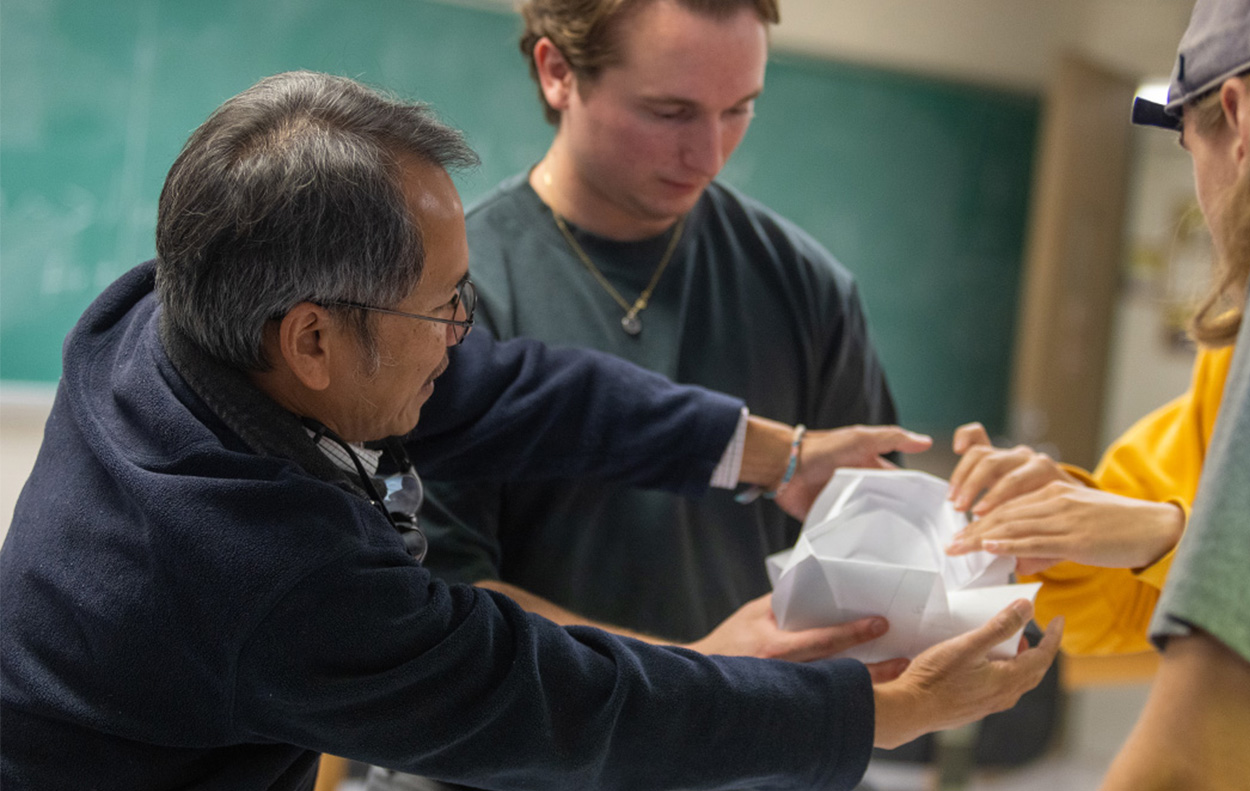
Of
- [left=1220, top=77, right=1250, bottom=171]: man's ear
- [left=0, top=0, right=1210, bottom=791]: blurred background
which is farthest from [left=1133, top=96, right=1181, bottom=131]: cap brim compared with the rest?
[left=0, top=0, right=1210, bottom=791]: blurred background

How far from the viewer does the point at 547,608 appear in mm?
1372

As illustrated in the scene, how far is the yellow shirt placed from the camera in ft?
4.67

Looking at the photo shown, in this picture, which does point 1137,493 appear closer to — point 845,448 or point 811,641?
point 845,448

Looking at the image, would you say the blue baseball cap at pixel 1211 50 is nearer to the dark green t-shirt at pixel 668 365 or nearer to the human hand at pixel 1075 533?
the human hand at pixel 1075 533

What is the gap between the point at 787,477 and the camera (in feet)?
4.91

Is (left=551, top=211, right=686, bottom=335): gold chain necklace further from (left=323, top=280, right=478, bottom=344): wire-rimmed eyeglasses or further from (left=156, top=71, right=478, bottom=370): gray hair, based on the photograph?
(left=156, top=71, right=478, bottom=370): gray hair

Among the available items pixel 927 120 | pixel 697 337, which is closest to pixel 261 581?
pixel 697 337

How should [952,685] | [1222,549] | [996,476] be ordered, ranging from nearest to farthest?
[1222,549] → [952,685] → [996,476]

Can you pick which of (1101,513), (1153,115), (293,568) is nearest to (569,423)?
(293,568)

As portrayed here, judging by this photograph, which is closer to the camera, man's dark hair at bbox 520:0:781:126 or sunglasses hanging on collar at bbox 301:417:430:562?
sunglasses hanging on collar at bbox 301:417:430:562

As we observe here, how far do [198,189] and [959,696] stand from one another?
927 mm

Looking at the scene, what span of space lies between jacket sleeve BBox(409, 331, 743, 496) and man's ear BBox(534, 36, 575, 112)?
1.31 feet

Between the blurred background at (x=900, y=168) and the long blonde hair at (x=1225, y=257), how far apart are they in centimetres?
183

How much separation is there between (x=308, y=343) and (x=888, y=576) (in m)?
0.67
